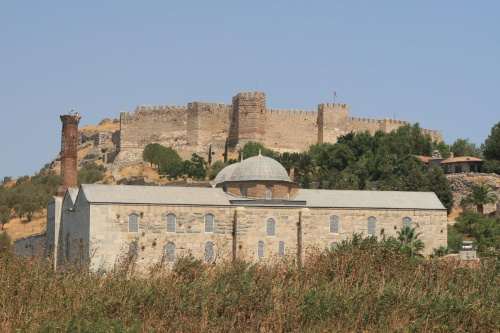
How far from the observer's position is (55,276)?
76.0ft

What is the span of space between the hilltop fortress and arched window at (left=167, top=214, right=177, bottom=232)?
39.8 metres

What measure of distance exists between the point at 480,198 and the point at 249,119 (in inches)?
1112

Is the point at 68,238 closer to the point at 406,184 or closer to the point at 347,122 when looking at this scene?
the point at 406,184

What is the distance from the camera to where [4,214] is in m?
68.1

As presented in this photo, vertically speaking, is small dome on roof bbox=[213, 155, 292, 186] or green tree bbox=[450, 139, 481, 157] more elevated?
green tree bbox=[450, 139, 481, 157]

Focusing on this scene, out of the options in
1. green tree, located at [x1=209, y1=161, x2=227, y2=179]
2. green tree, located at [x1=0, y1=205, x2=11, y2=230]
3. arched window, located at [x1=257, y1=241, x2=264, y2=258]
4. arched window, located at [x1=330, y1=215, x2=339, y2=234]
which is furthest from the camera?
green tree, located at [x1=209, y1=161, x2=227, y2=179]

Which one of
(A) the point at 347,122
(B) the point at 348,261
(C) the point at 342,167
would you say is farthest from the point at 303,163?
(B) the point at 348,261

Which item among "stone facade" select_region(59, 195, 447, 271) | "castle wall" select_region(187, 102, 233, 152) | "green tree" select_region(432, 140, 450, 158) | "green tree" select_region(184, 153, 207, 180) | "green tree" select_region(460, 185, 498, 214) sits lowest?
"stone facade" select_region(59, 195, 447, 271)

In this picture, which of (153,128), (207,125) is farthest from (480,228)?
(153,128)

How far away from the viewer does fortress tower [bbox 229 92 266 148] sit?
81438mm

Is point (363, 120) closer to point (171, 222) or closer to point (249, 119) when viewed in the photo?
point (249, 119)

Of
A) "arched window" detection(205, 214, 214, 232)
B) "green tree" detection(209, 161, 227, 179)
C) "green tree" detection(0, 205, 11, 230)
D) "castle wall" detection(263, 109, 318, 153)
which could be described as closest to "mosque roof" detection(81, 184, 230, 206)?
"arched window" detection(205, 214, 214, 232)

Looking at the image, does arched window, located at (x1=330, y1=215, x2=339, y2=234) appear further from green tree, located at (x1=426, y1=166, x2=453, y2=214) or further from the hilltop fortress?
the hilltop fortress

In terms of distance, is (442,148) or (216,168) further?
(442,148)
